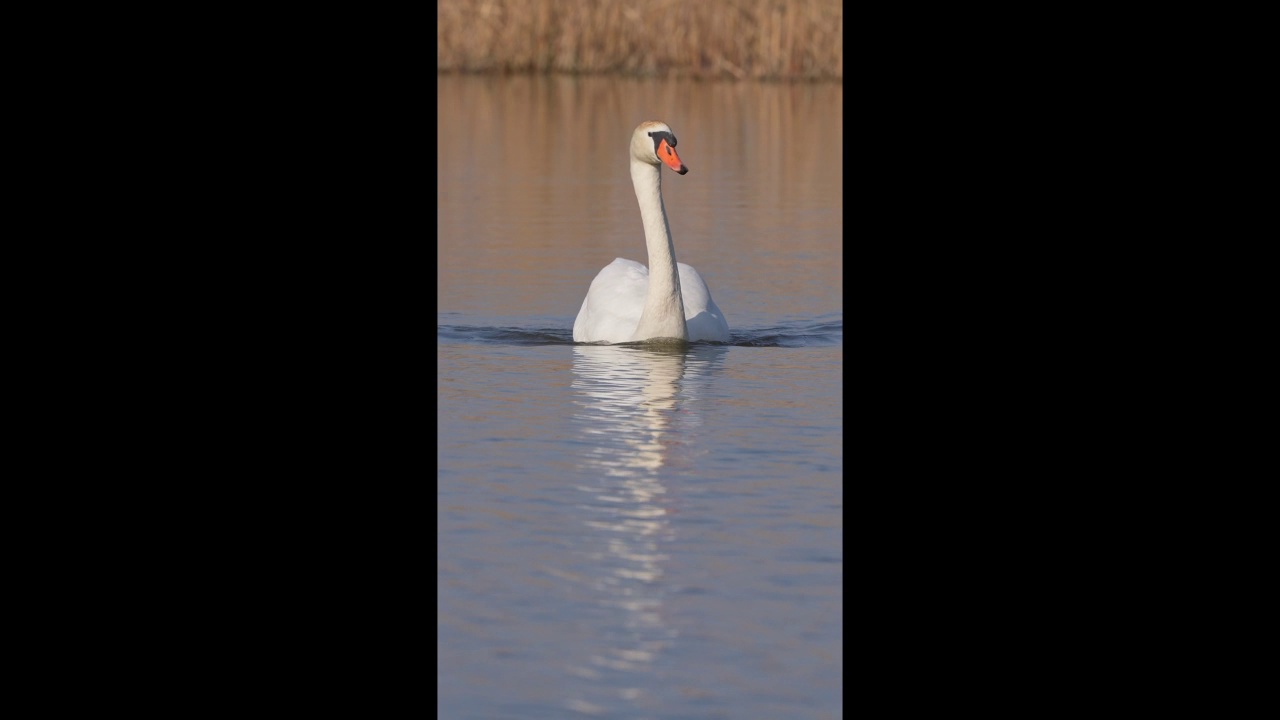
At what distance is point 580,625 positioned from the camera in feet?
18.4

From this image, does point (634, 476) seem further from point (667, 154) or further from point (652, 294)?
point (667, 154)

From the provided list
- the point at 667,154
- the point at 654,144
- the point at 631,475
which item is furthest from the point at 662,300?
the point at 631,475

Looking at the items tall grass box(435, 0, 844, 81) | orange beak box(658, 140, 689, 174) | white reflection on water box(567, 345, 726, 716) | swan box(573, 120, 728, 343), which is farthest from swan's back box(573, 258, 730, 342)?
tall grass box(435, 0, 844, 81)

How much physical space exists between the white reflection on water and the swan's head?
124cm

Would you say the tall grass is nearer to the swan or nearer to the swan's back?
the swan

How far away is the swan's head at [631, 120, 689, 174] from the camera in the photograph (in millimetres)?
11141

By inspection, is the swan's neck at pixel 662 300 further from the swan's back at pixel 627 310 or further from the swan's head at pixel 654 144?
the swan's head at pixel 654 144

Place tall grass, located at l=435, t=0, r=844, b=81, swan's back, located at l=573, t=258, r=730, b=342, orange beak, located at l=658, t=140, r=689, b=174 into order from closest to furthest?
swan's back, located at l=573, t=258, r=730, b=342 < orange beak, located at l=658, t=140, r=689, b=174 < tall grass, located at l=435, t=0, r=844, b=81

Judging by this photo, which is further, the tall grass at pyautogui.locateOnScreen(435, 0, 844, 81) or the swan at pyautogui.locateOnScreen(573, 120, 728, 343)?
the tall grass at pyautogui.locateOnScreen(435, 0, 844, 81)

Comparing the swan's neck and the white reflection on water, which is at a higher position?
the swan's neck

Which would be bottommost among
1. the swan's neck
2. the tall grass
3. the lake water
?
the lake water

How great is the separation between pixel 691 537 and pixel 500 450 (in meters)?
1.45
